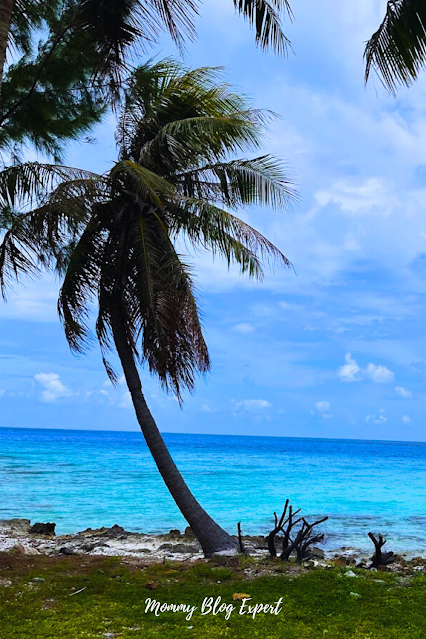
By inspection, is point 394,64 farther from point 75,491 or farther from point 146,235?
point 75,491

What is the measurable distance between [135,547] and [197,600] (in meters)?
5.40

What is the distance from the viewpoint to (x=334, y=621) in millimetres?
6559

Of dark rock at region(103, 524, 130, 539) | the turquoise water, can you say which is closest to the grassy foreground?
dark rock at region(103, 524, 130, 539)

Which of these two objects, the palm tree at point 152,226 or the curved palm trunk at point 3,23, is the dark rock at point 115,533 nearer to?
the palm tree at point 152,226

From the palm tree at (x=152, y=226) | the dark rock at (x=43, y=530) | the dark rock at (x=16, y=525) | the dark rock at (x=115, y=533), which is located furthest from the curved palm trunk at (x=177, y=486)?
the dark rock at (x=16, y=525)

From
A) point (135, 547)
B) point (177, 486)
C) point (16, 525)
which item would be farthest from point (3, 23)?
point (16, 525)

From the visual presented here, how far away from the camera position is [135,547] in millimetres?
12391

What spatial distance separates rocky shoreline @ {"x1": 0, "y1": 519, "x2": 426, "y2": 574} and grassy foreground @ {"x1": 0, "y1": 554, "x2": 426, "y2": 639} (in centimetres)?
111

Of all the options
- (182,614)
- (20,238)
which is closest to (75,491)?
(20,238)

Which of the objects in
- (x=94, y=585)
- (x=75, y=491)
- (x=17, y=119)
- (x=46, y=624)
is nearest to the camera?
(x=46, y=624)

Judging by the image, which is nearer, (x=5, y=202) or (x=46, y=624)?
(x=46, y=624)

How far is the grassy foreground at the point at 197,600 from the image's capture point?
6.25 m

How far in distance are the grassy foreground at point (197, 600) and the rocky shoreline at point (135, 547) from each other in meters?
Result: 1.11

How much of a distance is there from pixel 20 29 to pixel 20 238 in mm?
3391
